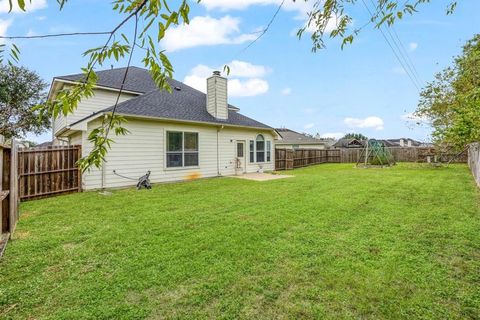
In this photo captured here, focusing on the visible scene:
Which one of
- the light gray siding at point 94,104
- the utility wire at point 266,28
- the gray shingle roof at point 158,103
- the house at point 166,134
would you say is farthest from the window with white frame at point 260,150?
the utility wire at point 266,28

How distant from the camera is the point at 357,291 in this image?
8.36 feet

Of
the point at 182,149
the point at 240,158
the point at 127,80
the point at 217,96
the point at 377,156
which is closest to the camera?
the point at 182,149

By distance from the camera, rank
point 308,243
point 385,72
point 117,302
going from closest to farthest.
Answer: point 117,302
point 308,243
point 385,72

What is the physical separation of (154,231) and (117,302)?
79.0 inches

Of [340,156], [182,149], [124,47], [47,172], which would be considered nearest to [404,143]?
[340,156]

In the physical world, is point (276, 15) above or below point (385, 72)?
below

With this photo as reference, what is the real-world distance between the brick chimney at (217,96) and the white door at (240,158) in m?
1.73

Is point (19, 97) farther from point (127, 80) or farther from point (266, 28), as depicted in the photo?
point (266, 28)

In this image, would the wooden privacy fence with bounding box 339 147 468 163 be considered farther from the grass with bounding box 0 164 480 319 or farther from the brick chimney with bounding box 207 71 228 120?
the grass with bounding box 0 164 480 319

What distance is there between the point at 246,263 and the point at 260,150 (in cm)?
1218

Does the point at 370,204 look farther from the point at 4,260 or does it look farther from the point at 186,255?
the point at 4,260

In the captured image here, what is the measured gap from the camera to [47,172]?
25.5 ft

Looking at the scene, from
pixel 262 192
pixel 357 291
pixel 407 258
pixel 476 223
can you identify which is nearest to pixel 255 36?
pixel 357 291

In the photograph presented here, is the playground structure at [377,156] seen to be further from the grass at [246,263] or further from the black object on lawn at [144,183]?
the black object on lawn at [144,183]
